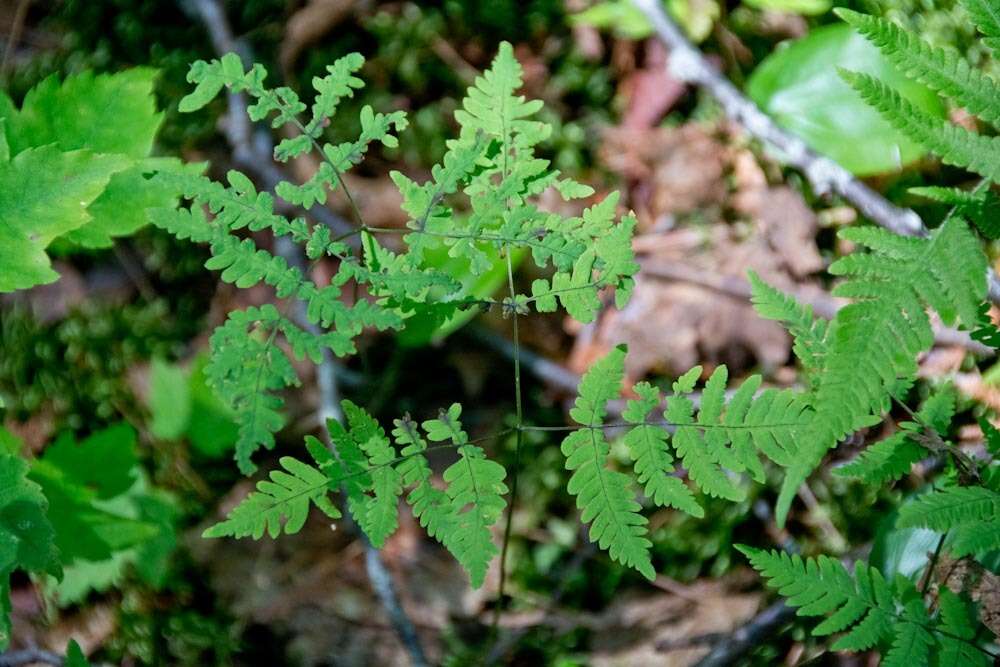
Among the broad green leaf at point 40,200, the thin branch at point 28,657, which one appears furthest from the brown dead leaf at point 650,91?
the thin branch at point 28,657

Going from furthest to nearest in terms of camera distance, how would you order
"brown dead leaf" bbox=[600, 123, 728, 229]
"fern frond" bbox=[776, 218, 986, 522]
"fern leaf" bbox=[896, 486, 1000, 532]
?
"brown dead leaf" bbox=[600, 123, 728, 229], "fern leaf" bbox=[896, 486, 1000, 532], "fern frond" bbox=[776, 218, 986, 522]

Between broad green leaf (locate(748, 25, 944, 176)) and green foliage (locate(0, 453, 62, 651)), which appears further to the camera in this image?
broad green leaf (locate(748, 25, 944, 176))

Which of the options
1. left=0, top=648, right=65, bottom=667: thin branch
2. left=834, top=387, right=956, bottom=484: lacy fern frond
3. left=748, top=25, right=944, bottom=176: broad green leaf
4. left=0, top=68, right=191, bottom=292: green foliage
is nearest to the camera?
left=834, top=387, right=956, bottom=484: lacy fern frond

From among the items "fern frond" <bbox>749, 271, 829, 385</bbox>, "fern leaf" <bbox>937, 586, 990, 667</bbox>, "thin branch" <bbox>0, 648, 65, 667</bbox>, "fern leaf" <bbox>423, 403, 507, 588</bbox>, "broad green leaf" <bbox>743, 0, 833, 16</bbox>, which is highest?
"broad green leaf" <bbox>743, 0, 833, 16</bbox>

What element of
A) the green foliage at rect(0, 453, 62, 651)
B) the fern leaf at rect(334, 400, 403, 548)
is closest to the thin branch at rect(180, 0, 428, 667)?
the fern leaf at rect(334, 400, 403, 548)

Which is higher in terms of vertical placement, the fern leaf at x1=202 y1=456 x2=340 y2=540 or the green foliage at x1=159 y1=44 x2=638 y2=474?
the green foliage at x1=159 y1=44 x2=638 y2=474

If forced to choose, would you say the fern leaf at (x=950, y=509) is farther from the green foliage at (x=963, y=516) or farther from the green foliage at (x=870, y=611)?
the green foliage at (x=870, y=611)

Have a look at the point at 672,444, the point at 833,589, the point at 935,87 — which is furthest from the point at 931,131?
the point at 833,589

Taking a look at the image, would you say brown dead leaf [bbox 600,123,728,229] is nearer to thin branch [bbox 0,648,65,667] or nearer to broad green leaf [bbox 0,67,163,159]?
broad green leaf [bbox 0,67,163,159]
